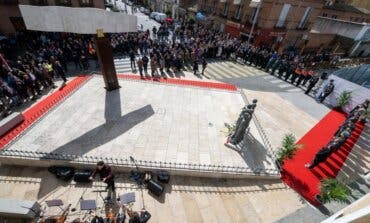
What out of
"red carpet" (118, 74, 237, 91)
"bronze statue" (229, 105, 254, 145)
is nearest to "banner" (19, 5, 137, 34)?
"red carpet" (118, 74, 237, 91)

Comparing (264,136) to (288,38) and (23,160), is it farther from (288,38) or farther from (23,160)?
(288,38)

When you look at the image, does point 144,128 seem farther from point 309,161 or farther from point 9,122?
point 309,161

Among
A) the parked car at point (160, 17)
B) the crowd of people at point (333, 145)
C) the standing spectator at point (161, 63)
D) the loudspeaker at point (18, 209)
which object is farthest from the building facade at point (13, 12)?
the crowd of people at point (333, 145)

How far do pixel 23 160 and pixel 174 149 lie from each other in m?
5.93

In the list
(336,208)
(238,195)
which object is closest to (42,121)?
(238,195)

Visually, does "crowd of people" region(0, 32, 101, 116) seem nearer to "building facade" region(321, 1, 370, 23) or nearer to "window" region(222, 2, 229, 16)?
"window" region(222, 2, 229, 16)

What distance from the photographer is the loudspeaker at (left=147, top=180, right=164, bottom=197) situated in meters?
6.95

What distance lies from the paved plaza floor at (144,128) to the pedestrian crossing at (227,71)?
4.21 metres

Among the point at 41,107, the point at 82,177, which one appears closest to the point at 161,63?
the point at 41,107

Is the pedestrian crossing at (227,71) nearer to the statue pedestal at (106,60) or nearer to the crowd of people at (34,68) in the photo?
the crowd of people at (34,68)

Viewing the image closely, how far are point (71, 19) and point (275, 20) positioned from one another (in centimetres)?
2335

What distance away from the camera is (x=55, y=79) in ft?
44.9

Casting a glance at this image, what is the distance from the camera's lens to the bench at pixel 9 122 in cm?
860

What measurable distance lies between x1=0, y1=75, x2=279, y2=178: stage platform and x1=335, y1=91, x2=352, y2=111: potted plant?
7.59 m
